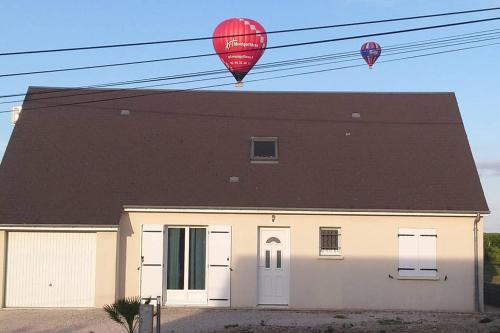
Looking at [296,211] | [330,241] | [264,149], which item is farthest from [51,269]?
[330,241]

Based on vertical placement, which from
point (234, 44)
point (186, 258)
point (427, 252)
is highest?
point (234, 44)

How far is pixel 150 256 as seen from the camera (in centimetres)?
2138

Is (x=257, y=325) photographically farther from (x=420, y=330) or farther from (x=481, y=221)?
(x=481, y=221)

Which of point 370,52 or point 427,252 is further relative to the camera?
point 370,52

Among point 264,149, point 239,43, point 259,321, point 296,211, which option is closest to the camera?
point 259,321

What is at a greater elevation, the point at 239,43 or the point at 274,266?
the point at 239,43

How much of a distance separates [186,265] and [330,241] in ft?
12.4

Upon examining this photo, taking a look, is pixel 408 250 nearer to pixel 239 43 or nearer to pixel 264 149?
pixel 264 149

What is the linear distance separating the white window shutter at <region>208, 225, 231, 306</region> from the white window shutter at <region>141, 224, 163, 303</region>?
128cm

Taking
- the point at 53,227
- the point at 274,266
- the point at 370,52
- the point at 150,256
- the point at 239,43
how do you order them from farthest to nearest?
the point at 370,52 → the point at 239,43 → the point at 274,266 → the point at 150,256 → the point at 53,227

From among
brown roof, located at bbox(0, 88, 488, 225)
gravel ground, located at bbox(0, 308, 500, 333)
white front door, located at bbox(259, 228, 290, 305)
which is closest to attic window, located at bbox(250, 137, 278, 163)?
brown roof, located at bbox(0, 88, 488, 225)

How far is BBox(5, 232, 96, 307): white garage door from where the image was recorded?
20969 millimetres

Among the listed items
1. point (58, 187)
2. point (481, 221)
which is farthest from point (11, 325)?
point (481, 221)

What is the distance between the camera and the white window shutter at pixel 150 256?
70.0 ft
